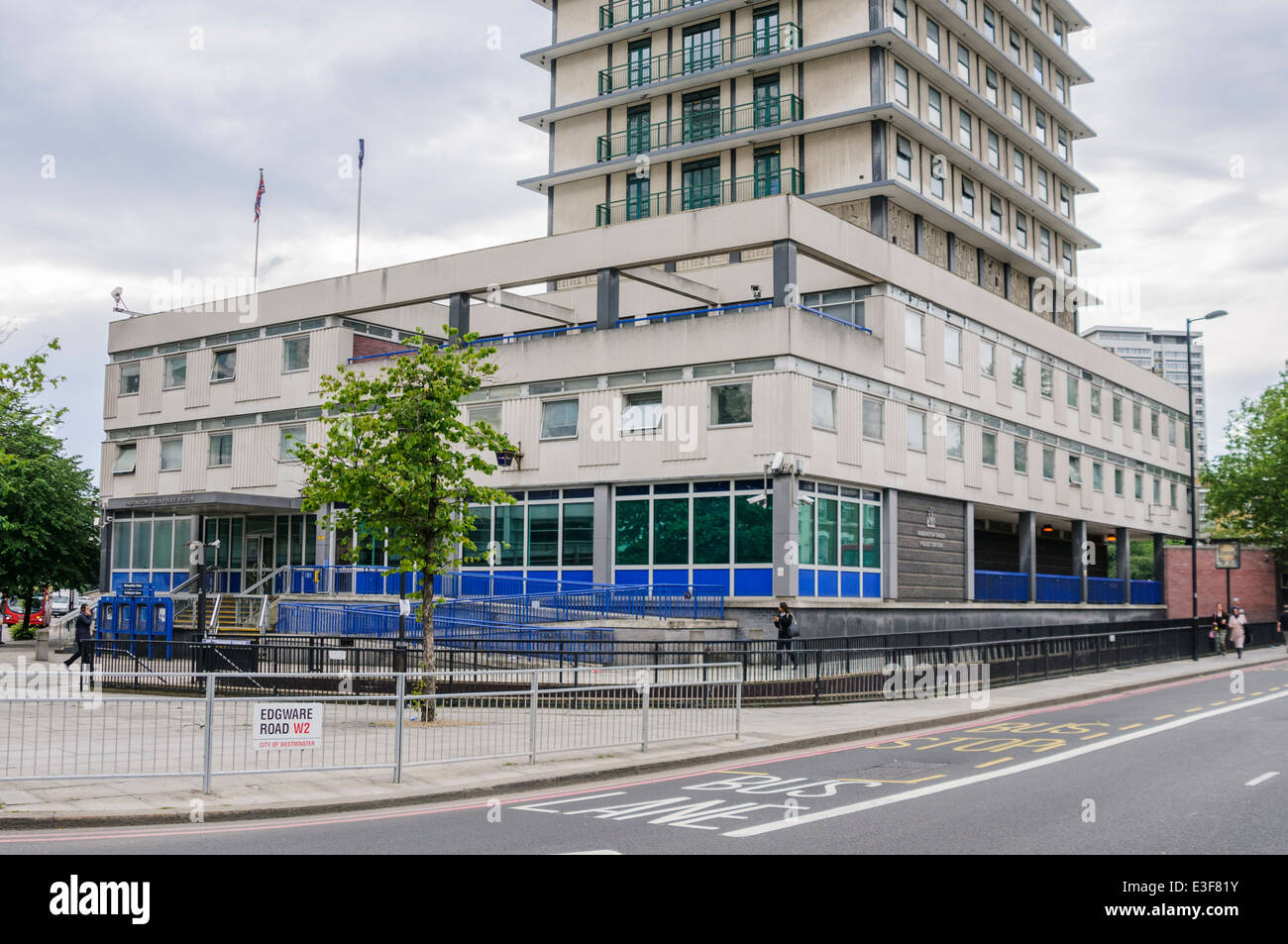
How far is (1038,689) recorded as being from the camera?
26.2 m

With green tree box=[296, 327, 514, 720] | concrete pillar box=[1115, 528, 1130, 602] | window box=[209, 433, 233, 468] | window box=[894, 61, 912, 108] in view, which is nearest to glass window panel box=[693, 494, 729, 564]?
green tree box=[296, 327, 514, 720]

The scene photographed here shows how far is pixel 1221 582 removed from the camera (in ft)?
209

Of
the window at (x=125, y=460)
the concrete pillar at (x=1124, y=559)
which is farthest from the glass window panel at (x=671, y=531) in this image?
the concrete pillar at (x=1124, y=559)

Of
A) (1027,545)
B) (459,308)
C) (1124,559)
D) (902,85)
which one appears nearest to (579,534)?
(459,308)

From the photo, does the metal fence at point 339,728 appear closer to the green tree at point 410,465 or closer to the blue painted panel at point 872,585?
the green tree at point 410,465

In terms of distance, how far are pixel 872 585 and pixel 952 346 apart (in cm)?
961

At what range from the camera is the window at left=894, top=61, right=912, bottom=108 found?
42281 millimetres

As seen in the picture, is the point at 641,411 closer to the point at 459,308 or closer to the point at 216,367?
the point at 459,308

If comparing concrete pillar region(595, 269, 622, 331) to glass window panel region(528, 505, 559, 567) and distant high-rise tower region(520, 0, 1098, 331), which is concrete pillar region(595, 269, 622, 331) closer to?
glass window panel region(528, 505, 559, 567)

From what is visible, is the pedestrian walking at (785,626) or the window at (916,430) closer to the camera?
the pedestrian walking at (785,626)

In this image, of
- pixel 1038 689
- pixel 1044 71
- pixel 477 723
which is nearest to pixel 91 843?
pixel 477 723

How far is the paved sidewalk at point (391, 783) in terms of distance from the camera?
10.7 metres

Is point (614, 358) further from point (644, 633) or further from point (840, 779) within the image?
point (840, 779)

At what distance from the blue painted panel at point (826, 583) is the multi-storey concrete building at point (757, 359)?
0.11 meters
